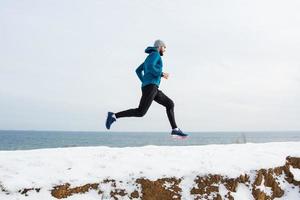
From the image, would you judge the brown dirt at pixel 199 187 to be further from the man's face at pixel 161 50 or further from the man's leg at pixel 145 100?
the man's face at pixel 161 50

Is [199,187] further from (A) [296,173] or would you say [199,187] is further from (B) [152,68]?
(B) [152,68]

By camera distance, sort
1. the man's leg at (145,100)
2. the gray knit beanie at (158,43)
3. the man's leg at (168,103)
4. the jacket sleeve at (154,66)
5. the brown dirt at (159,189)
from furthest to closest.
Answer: the man's leg at (168,103) < the gray knit beanie at (158,43) < the man's leg at (145,100) < the jacket sleeve at (154,66) < the brown dirt at (159,189)

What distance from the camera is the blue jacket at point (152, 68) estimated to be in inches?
306

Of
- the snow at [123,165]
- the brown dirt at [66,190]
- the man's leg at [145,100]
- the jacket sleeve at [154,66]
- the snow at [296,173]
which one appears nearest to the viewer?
the brown dirt at [66,190]

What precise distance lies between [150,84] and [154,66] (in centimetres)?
34

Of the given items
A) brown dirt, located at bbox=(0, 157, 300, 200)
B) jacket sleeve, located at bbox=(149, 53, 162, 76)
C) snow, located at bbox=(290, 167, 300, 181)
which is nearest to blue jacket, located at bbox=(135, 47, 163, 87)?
jacket sleeve, located at bbox=(149, 53, 162, 76)

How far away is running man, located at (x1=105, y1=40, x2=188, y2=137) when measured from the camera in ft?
25.7

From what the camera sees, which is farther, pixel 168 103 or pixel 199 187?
pixel 168 103

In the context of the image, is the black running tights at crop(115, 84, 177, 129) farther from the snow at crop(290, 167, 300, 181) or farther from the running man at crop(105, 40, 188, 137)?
the snow at crop(290, 167, 300, 181)

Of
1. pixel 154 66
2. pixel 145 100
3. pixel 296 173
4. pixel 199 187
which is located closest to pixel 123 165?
pixel 199 187

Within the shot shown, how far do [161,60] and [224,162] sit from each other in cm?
217

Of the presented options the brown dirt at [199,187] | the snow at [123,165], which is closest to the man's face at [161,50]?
the snow at [123,165]

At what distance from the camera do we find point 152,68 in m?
7.76

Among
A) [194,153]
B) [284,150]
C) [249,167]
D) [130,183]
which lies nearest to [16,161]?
[130,183]
